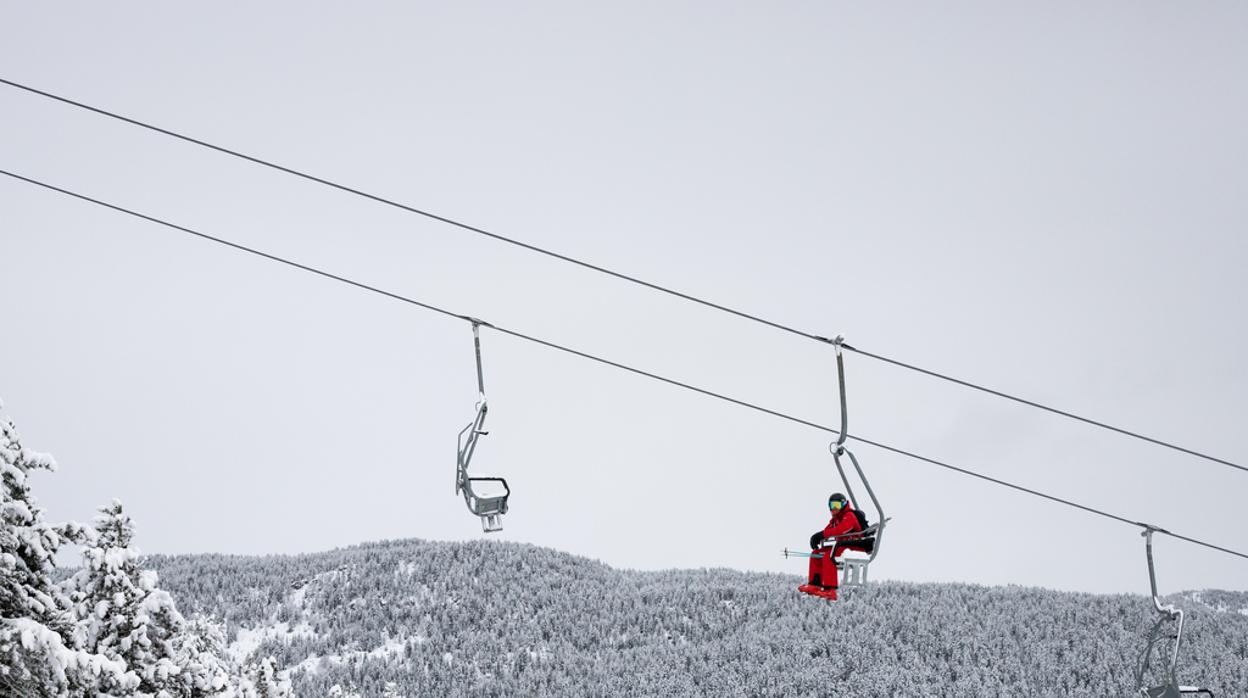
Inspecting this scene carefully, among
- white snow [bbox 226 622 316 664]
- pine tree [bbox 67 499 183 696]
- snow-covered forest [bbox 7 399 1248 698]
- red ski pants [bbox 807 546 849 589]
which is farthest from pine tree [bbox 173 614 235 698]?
white snow [bbox 226 622 316 664]

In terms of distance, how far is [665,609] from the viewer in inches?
3433

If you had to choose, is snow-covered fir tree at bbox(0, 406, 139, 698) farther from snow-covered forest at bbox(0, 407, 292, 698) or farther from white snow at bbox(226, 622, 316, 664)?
white snow at bbox(226, 622, 316, 664)

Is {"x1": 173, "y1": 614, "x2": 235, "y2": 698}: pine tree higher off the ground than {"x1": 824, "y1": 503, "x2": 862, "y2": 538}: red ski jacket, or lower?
lower

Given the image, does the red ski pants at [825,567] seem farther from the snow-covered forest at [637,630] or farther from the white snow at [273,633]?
the white snow at [273,633]

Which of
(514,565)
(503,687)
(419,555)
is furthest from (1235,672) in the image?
(419,555)

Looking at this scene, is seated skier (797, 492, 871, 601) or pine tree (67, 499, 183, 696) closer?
seated skier (797, 492, 871, 601)

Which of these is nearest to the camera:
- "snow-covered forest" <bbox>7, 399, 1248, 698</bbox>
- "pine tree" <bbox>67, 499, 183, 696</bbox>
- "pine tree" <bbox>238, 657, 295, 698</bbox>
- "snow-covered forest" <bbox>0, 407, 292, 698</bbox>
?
"snow-covered forest" <bbox>0, 407, 292, 698</bbox>

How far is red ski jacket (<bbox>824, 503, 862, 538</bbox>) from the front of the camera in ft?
40.4

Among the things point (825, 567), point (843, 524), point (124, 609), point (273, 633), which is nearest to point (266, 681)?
point (124, 609)

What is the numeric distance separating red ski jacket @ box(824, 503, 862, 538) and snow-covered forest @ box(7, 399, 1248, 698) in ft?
141

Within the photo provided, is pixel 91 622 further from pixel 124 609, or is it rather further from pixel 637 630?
pixel 637 630

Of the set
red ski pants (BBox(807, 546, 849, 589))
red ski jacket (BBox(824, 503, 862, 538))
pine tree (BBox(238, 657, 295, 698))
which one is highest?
red ski jacket (BBox(824, 503, 862, 538))

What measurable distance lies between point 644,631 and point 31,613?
241ft

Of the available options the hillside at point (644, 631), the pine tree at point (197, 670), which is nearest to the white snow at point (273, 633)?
the hillside at point (644, 631)
